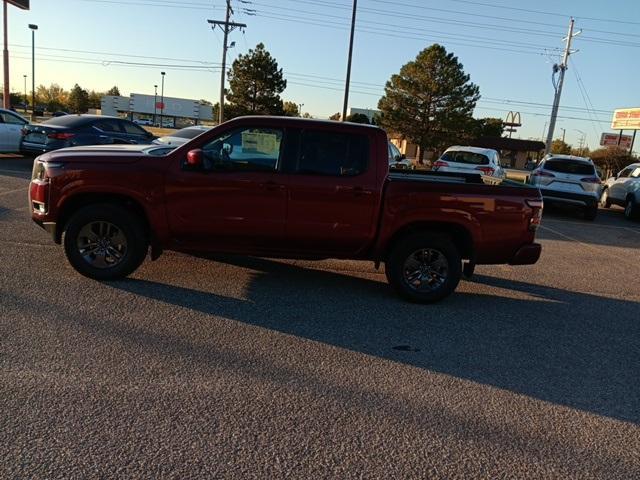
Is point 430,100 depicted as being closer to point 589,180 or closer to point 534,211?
point 589,180

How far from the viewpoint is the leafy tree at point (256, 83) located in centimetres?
4909

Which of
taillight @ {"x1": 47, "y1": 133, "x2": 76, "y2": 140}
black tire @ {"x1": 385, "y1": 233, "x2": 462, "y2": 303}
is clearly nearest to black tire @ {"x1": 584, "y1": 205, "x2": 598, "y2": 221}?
black tire @ {"x1": 385, "y1": 233, "x2": 462, "y2": 303}

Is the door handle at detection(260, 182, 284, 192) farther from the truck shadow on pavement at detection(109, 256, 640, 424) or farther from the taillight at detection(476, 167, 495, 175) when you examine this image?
the taillight at detection(476, 167, 495, 175)

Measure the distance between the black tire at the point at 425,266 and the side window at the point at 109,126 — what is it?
12.1 m

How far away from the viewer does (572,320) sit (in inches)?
224

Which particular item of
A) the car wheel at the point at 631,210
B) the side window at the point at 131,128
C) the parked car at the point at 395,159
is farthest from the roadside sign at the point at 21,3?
the car wheel at the point at 631,210

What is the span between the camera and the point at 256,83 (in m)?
49.3

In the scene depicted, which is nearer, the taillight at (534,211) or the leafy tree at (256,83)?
the taillight at (534,211)

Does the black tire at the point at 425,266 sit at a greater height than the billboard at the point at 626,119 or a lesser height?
lesser

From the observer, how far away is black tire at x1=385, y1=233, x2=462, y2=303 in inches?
225

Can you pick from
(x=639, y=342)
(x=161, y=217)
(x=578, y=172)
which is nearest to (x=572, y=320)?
(x=639, y=342)

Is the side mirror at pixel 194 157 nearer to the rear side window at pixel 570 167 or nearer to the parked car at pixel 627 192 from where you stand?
the rear side window at pixel 570 167

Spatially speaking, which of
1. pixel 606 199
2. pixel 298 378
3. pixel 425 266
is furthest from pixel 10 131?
pixel 606 199

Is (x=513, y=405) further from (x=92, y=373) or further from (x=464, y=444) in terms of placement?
(x=92, y=373)
